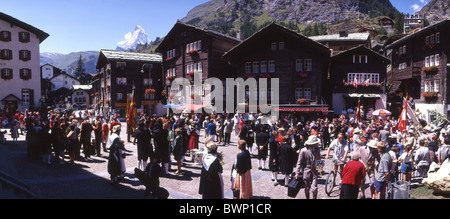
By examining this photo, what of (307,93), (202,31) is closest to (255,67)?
(307,93)

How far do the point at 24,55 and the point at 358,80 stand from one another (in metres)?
43.0

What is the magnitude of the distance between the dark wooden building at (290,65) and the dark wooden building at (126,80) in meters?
19.7

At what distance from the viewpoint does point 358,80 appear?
31344mm

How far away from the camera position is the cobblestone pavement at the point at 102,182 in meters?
8.82

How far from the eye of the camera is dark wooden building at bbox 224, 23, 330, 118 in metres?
29.9

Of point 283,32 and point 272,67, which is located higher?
point 283,32

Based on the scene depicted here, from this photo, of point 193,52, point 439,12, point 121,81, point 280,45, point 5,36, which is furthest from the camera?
point 439,12

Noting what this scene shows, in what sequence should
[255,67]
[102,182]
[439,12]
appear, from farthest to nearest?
[439,12]
[255,67]
[102,182]

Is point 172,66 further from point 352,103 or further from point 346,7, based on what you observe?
point 346,7

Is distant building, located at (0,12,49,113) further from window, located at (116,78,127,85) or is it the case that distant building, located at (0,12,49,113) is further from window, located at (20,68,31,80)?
window, located at (116,78,127,85)

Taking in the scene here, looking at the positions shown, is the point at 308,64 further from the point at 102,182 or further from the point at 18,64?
the point at 18,64

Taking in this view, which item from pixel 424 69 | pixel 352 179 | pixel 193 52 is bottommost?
pixel 352 179

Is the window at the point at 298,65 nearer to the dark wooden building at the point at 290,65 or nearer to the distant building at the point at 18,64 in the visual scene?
the dark wooden building at the point at 290,65

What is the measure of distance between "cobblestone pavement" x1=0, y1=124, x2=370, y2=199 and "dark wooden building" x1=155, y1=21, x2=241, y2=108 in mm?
24055
